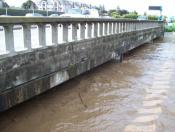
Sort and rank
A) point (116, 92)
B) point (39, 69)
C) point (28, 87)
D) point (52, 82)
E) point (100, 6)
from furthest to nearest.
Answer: point (100, 6) → point (116, 92) → point (52, 82) → point (39, 69) → point (28, 87)

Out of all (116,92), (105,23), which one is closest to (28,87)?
(116,92)

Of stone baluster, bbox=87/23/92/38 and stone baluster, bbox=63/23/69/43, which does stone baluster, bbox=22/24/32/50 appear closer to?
stone baluster, bbox=63/23/69/43

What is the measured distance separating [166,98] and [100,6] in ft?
228

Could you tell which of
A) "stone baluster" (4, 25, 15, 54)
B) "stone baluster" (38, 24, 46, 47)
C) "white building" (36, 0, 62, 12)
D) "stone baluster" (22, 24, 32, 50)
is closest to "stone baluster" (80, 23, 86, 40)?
"stone baluster" (38, 24, 46, 47)

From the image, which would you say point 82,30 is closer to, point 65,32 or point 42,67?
point 65,32

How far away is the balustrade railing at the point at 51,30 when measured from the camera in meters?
4.99

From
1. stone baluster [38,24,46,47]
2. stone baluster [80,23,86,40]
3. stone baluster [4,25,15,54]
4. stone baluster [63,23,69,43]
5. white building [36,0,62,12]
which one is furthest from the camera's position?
white building [36,0,62,12]

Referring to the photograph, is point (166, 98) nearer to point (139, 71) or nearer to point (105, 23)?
point (139, 71)

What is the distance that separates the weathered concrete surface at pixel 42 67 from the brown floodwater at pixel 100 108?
0.45 meters

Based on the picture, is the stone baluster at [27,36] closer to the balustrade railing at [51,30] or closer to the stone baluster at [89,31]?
the balustrade railing at [51,30]

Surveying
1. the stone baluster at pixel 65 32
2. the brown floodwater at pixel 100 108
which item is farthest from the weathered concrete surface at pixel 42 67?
the brown floodwater at pixel 100 108

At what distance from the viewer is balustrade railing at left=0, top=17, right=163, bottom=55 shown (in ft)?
16.4

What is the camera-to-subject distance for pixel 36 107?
20.2ft

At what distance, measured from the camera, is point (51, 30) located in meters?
6.51
